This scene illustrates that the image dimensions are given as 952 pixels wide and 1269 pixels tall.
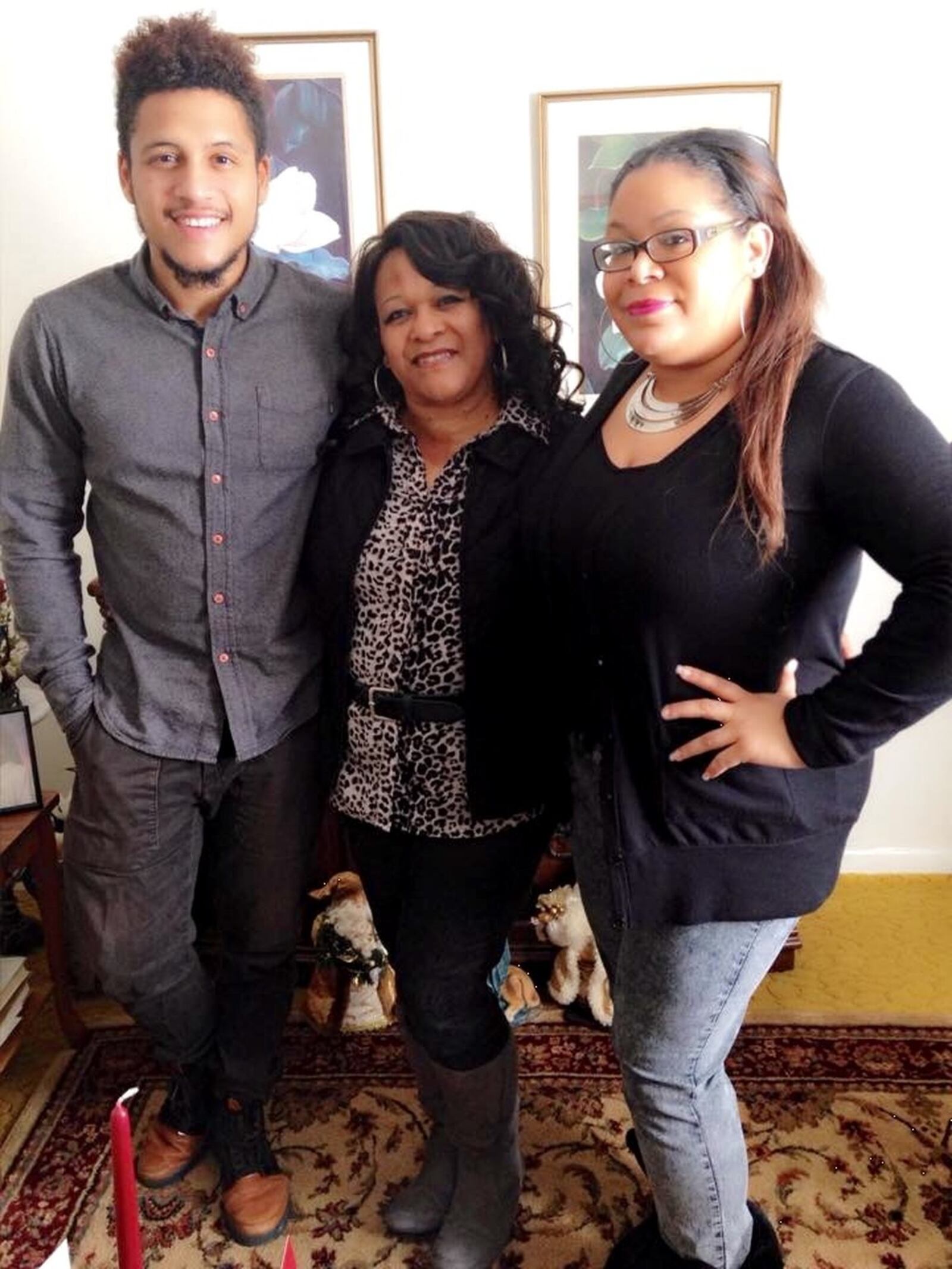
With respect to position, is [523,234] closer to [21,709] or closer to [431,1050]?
[21,709]

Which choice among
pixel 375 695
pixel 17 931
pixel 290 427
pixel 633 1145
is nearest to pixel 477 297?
pixel 290 427

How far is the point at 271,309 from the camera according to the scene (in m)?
1.39

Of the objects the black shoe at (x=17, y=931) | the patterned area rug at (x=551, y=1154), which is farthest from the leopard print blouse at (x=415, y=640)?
the black shoe at (x=17, y=931)

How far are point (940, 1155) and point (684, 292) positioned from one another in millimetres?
1494

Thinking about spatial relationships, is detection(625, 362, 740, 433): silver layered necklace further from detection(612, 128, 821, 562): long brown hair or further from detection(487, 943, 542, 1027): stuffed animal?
detection(487, 943, 542, 1027): stuffed animal

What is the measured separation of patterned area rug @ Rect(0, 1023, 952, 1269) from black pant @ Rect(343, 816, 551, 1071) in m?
0.41

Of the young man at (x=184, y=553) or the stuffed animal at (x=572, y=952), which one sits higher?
the young man at (x=184, y=553)

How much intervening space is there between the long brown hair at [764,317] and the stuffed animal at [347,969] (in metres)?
1.29

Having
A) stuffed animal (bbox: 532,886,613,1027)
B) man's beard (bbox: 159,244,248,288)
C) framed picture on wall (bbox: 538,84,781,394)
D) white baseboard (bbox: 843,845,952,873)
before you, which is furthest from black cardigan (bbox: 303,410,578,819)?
white baseboard (bbox: 843,845,952,873)

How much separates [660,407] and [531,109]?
4.22 ft

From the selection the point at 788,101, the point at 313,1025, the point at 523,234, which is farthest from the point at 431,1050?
the point at 788,101

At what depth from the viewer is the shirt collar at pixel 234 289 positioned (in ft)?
4.39

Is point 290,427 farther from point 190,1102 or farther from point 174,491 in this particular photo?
point 190,1102

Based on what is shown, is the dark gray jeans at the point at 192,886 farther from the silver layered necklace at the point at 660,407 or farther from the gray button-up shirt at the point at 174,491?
the silver layered necklace at the point at 660,407
